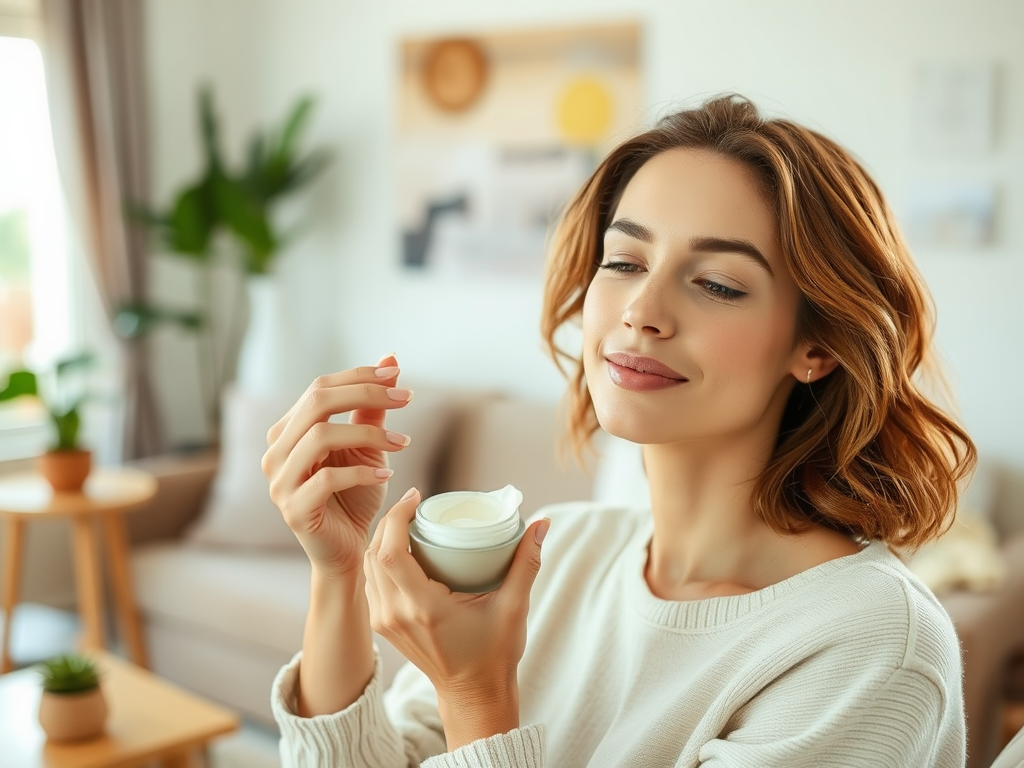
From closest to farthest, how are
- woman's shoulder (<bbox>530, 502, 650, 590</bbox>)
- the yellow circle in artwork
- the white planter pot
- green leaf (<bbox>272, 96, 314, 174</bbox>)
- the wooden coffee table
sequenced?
1. woman's shoulder (<bbox>530, 502, 650, 590</bbox>)
2. the wooden coffee table
3. the yellow circle in artwork
4. the white planter pot
5. green leaf (<bbox>272, 96, 314, 174</bbox>)

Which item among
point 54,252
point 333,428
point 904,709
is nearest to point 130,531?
point 54,252

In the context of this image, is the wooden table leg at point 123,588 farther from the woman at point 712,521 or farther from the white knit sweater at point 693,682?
the woman at point 712,521

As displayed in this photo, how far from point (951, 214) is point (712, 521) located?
2.02 metres

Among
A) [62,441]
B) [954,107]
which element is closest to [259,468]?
[62,441]

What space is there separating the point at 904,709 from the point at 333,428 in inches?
23.6

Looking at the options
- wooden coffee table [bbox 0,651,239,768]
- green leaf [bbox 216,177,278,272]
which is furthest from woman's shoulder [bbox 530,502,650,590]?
green leaf [bbox 216,177,278,272]

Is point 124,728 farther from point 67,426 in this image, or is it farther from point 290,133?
point 290,133

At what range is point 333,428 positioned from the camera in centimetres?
113

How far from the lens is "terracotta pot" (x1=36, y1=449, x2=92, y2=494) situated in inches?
127

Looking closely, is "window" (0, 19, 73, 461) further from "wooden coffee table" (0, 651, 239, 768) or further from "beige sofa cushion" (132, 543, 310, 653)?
"wooden coffee table" (0, 651, 239, 768)

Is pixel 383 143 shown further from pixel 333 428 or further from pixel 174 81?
pixel 333 428

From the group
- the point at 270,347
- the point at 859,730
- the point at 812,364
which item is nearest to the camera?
the point at 859,730

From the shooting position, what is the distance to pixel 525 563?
3.42ft

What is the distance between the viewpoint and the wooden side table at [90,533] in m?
3.13
